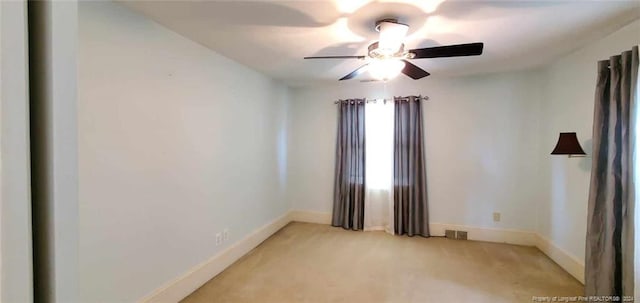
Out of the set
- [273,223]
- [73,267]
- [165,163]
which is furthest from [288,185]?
[73,267]

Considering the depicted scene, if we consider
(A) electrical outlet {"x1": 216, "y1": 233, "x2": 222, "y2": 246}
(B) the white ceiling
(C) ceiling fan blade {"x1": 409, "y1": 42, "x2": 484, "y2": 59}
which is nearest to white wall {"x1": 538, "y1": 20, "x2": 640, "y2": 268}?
(B) the white ceiling

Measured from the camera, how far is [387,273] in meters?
3.02

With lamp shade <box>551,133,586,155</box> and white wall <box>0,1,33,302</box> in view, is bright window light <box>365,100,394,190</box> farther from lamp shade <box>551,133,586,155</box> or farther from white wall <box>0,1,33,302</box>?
white wall <box>0,1,33,302</box>

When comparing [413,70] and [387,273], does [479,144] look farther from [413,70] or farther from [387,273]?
[387,273]

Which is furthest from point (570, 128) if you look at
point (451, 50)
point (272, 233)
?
point (272, 233)

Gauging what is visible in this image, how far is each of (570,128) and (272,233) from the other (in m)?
3.53

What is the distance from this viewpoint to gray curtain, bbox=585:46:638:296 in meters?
2.06

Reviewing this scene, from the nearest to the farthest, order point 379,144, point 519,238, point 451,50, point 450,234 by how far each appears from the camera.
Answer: point 451,50
point 519,238
point 450,234
point 379,144

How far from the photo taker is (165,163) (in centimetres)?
243

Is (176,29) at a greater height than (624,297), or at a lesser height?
greater

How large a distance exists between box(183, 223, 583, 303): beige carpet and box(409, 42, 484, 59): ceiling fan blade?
1.90m

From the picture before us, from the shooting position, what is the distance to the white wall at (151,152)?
186cm

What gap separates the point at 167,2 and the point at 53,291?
198cm

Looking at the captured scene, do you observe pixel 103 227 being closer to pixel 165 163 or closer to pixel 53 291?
pixel 165 163
